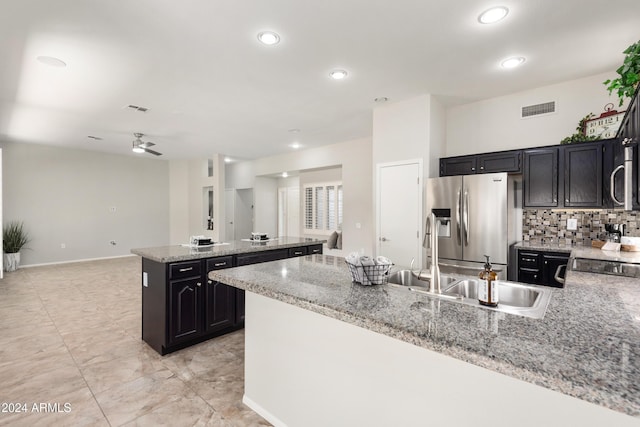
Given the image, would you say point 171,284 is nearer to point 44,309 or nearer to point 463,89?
point 44,309

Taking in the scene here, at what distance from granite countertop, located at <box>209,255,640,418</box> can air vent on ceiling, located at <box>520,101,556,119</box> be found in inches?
100

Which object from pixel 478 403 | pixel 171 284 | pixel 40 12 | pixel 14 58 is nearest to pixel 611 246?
pixel 478 403

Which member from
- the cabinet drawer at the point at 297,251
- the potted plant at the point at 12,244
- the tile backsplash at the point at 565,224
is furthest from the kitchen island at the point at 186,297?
the potted plant at the point at 12,244

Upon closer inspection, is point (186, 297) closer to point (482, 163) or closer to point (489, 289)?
point (489, 289)

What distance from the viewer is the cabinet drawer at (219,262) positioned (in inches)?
125

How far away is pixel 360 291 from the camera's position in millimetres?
1638

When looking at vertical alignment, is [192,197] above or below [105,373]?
above

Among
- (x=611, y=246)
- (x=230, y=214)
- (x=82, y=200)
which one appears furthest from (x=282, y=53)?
(x=82, y=200)

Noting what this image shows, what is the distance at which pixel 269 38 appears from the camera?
2.63m

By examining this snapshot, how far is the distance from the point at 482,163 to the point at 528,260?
4.18ft

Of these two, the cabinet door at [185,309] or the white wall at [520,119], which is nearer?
the cabinet door at [185,309]

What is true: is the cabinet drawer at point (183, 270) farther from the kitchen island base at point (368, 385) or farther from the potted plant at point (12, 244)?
the potted plant at point (12, 244)

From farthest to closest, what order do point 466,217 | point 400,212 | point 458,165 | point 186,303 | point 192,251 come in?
point 400,212 → point 458,165 → point 466,217 → point 192,251 → point 186,303

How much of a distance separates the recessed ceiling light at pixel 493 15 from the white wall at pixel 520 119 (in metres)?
1.87
